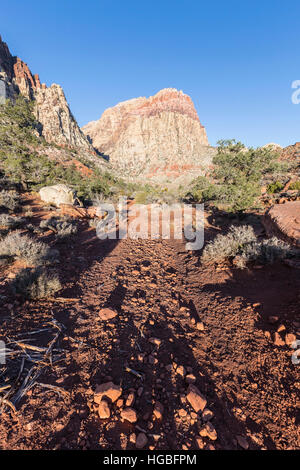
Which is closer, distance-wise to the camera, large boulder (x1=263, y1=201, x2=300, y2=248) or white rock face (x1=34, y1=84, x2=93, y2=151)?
large boulder (x1=263, y1=201, x2=300, y2=248)

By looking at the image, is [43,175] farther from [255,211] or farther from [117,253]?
[255,211]

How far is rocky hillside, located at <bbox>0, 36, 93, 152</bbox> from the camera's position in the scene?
48.8m

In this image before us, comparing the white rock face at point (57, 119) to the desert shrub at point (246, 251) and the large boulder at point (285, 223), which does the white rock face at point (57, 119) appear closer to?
the large boulder at point (285, 223)

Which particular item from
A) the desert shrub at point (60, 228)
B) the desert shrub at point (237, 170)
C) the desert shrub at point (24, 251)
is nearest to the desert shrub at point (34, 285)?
the desert shrub at point (24, 251)

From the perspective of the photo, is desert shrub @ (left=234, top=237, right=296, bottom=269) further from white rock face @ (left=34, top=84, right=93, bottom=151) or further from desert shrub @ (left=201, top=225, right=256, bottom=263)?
white rock face @ (left=34, top=84, right=93, bottom=151)

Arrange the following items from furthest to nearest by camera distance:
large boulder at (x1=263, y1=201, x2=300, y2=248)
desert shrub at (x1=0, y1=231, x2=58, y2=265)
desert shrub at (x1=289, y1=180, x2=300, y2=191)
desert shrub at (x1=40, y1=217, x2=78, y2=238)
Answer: desert shrub at (x1=289, y1=180, x2=300, y2=191), desert shrub at (x1=40, y1=217, x2=78, y2=238), large boulder at (x1=263, y1=201, x2=300, y2=248), desert shrub at (x1=0, y1=231, x2=58, y2=265)

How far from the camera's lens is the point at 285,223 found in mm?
6004

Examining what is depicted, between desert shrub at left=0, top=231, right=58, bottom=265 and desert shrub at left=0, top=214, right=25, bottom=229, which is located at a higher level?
desert shrub at left=0, top=214, right=25, bottom=229

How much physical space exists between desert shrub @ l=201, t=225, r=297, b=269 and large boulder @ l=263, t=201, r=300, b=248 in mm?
1366

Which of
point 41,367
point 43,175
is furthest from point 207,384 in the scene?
point 43,175

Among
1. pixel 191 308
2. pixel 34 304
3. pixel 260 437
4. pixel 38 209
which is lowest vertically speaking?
pixel 260 437

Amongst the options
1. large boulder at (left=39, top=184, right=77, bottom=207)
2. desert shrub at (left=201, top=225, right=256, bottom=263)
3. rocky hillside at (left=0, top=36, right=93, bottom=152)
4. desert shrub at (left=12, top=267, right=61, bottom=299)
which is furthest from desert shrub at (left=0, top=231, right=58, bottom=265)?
rocky hillside at (left=0, top=36, right=93, bottom=152)

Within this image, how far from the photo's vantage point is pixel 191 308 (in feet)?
10.3

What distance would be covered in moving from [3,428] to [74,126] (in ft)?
233
